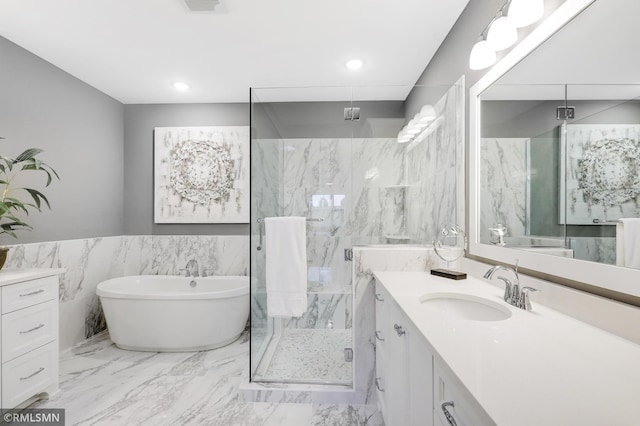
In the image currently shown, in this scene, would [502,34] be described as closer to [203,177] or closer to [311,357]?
[311,357]

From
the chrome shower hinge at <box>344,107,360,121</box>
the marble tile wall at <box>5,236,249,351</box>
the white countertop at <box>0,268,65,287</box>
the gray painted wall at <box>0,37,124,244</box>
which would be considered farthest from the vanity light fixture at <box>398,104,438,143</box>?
the gray painted wall at <box>0,37,124,244</box>

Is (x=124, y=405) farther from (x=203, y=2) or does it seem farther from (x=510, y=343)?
(x=203, y=2)

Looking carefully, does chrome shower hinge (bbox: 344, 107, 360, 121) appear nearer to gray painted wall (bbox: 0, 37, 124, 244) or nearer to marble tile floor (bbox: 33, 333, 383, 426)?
marble tile floor (bbox: 33, 333, 383, 426)

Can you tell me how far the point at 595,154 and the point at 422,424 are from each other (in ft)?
3.26

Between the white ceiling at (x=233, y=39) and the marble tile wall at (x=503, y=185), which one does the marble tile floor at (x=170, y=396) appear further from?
the white ceiling at (x=233, y=39)

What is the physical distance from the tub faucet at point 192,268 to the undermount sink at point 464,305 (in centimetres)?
274

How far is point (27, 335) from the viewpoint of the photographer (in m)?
1.82

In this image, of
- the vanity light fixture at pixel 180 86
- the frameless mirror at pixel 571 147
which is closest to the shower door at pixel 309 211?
the frameless mirror at pixel 571 147

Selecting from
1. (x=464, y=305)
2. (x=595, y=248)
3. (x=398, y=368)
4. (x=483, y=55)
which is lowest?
(x=398, y=368)

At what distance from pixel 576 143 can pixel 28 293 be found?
285 cm

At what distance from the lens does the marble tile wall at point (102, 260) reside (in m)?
2.53

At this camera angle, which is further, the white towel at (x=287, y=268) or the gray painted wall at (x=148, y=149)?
the gray painted wall at (x=148, y=149)

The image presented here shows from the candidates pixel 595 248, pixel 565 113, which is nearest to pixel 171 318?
pixel 595 248

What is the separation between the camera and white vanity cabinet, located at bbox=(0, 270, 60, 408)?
5.56 feet
